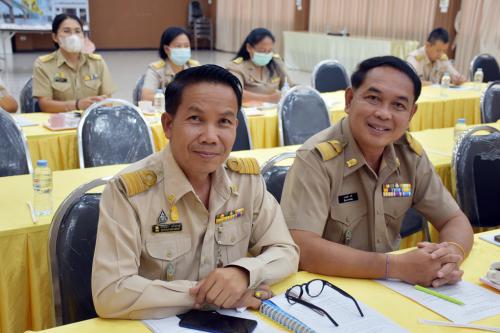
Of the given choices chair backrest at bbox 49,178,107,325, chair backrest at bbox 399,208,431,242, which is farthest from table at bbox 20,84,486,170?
chair backrest at bbox 49,178,107,325

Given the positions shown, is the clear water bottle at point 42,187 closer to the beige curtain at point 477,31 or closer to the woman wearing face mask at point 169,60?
the woman wearing face mask at point 169,60

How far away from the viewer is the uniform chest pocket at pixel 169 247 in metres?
1.55

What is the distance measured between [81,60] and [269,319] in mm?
3811

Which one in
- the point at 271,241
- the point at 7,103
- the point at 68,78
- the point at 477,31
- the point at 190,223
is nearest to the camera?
the point at 190,223

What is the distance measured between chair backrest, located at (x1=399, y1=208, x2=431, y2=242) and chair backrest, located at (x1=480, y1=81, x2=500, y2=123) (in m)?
2.56

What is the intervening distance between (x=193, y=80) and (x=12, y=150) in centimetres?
179

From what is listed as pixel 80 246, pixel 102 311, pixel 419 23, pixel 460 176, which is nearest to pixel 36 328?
pixel 80 246

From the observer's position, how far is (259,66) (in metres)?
5.32

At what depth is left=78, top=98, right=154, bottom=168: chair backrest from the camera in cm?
316

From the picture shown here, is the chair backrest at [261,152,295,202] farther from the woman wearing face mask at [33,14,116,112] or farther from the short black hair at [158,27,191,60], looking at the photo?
the short black hair at [158,27,191,60]

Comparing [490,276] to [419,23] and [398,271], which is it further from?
[419,23]

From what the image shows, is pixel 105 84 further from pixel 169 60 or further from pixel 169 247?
pixel 169 247

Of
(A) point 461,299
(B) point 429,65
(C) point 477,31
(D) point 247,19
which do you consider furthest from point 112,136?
(D) point 247,19

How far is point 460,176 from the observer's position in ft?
8.63
